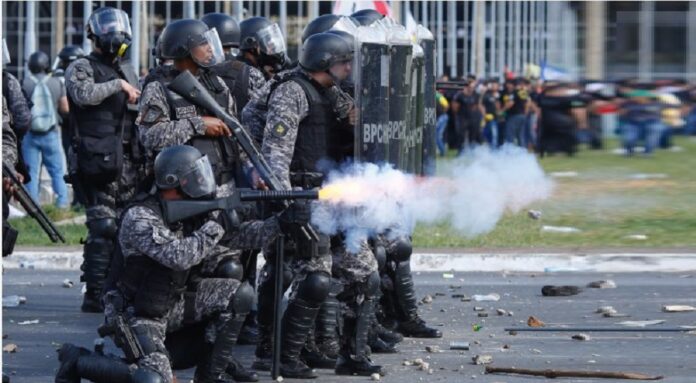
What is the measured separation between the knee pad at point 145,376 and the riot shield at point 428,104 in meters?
2.90

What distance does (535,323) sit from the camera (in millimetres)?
11047

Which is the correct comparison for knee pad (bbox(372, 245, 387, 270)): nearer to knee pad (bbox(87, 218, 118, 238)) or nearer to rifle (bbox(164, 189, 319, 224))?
rifle (bbox(164, 189, 319, 224))

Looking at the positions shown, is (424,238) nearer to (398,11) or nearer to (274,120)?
(398,11)

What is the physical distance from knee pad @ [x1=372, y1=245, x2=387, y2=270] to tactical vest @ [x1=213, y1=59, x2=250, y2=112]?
4.12ft

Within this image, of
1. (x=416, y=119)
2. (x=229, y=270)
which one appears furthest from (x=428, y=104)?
(x=229, y=270)

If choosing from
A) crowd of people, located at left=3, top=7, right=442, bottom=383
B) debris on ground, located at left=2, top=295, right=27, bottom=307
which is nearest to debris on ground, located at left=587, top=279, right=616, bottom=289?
crowd of people, located at left=3, top=7, right=442, bottom=383

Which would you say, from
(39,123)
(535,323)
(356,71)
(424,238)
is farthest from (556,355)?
(39,123)

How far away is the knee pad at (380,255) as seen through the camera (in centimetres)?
968

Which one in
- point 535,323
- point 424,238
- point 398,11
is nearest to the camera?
point 535,323

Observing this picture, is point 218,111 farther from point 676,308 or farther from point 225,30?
point 676,308

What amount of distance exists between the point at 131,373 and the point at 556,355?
3.02 meters


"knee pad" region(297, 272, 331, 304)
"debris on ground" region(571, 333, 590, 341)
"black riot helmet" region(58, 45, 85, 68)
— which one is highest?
"black riot helmet" region(58, 45, 85, 68)

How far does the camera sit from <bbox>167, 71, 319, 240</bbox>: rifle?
8547 millimetres

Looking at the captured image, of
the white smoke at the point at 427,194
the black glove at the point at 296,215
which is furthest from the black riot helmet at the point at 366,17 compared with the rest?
the black glove at the point at 296,215
